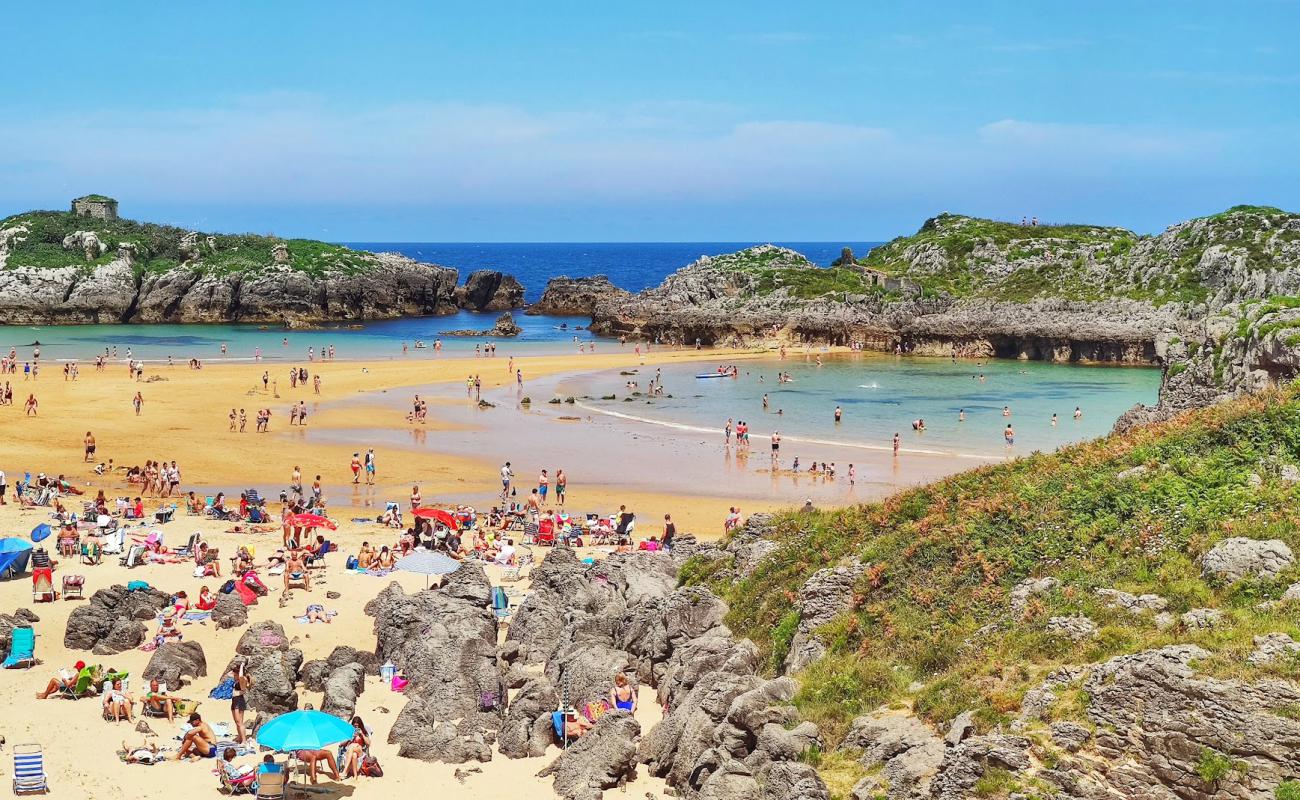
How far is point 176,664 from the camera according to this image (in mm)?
16922

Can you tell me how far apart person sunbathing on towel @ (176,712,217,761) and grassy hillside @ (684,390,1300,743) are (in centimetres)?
722

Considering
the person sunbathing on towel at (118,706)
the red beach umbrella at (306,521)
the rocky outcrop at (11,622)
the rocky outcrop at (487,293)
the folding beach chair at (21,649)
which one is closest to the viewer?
the person sunbathing on towel at (118,706)

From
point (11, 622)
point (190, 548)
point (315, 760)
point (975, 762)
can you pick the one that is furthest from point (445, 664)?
point (190, 548)

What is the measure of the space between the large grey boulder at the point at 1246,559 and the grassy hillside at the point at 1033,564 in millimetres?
162

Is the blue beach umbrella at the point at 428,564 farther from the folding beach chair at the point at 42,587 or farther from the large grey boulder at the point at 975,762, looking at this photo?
the large grey boulder at the point at 975,762

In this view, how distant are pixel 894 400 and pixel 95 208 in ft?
305

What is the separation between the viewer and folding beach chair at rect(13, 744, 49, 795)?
13266 mm

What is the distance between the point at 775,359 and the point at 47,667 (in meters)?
59.8

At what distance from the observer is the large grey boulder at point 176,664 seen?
1675 cm

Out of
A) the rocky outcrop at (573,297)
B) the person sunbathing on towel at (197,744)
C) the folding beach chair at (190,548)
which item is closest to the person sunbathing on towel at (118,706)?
the person sunbathing on towel at (197,744)

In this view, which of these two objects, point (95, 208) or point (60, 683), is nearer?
point (60, 683)

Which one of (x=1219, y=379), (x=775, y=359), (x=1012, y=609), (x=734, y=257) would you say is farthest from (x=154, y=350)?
(x=1012, y=609)

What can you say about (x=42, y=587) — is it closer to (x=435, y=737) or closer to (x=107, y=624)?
(x=107, y=624)

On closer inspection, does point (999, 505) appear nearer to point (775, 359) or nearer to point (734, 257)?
point (775, 359)
